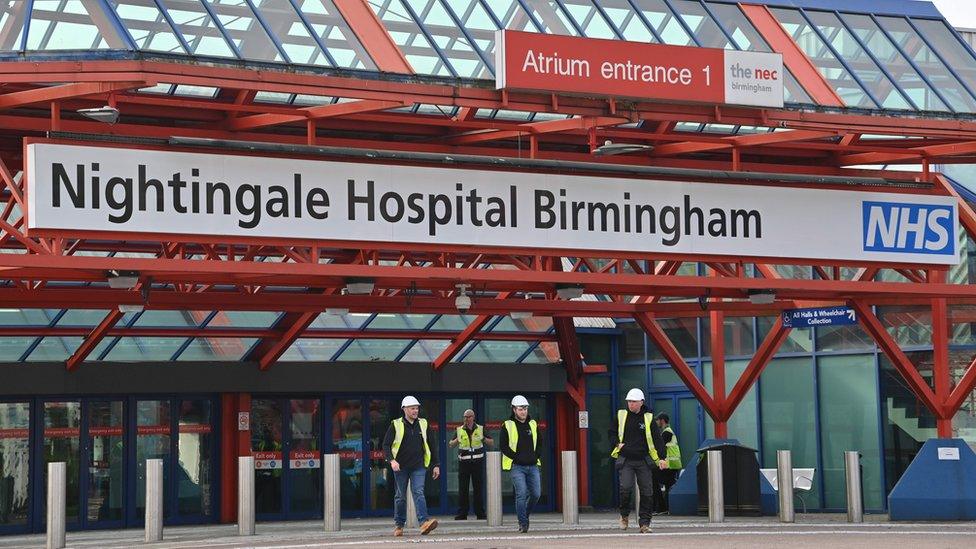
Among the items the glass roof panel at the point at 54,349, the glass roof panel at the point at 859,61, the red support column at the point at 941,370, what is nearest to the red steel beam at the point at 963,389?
the red support column at the point at 941,370

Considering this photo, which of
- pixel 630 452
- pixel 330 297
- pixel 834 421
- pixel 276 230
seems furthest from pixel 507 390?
pixel 276 230

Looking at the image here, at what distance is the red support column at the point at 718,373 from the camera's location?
79.8 feet

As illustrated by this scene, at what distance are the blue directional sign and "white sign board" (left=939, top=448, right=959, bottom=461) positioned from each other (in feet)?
6.94

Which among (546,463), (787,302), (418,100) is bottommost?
(546,463)

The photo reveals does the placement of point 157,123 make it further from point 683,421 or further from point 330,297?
point 683,421

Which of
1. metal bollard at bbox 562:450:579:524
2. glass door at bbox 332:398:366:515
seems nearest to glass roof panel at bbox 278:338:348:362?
glass door at bbox 332:398:366:515

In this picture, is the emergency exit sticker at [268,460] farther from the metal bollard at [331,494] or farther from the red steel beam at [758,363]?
the red steel beam at [758,363]

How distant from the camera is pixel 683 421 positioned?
97.7ft

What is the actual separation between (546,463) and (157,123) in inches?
502

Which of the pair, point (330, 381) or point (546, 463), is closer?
point (330, 381)

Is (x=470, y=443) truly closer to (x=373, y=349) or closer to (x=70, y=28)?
(x=373, y=349)

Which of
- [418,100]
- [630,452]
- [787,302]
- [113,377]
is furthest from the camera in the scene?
[113,377]

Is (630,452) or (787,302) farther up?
(787,302)

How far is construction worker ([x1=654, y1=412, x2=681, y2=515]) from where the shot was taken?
2504cm
